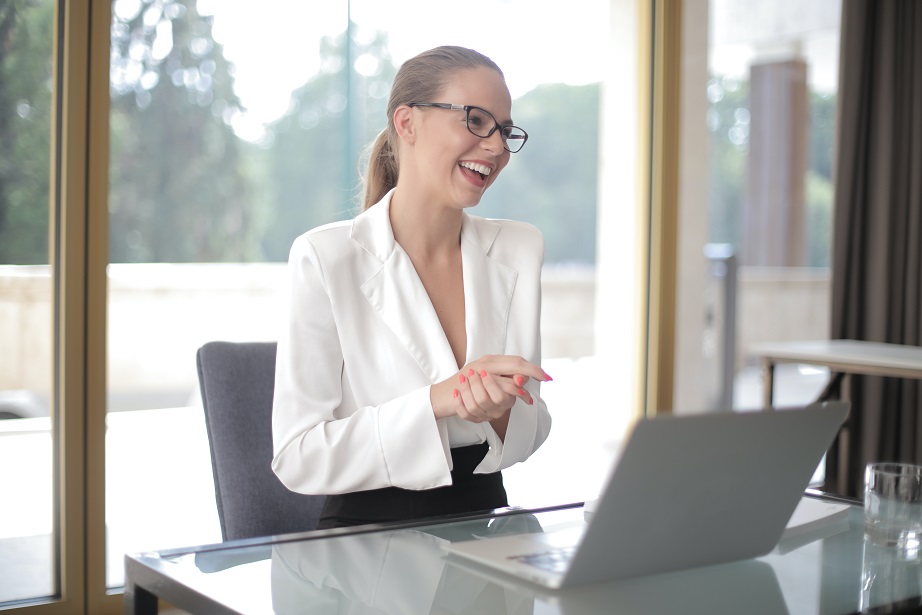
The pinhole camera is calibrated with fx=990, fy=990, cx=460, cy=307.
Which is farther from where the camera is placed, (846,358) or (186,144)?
(846,358)

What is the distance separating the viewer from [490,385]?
1.25 meters

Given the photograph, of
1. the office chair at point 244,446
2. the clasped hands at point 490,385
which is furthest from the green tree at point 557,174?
the clasped hands at point 490,385

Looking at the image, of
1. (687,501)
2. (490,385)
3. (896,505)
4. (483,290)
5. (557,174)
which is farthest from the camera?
(557,174)

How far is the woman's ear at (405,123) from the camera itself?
5.49 feet

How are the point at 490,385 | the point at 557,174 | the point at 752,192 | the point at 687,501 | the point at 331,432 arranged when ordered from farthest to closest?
the point at 752,192 → the point at 557,174 → the point at 331,432 → the point at 490,385 → the point at 687,501

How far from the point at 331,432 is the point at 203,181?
4.81 ft

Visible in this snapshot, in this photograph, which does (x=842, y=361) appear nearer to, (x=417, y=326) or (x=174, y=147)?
(x=417, y=326)

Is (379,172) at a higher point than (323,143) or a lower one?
lower

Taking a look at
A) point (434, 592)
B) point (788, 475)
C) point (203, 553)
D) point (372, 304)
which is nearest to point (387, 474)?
point (372, 304)

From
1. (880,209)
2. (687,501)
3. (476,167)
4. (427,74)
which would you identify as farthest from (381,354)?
(880,209)

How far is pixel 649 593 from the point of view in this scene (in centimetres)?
92

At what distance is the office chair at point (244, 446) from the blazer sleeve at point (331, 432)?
128mm

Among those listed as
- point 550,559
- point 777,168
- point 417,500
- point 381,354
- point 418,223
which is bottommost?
point 417,500

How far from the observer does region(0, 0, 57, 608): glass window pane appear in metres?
2.40
